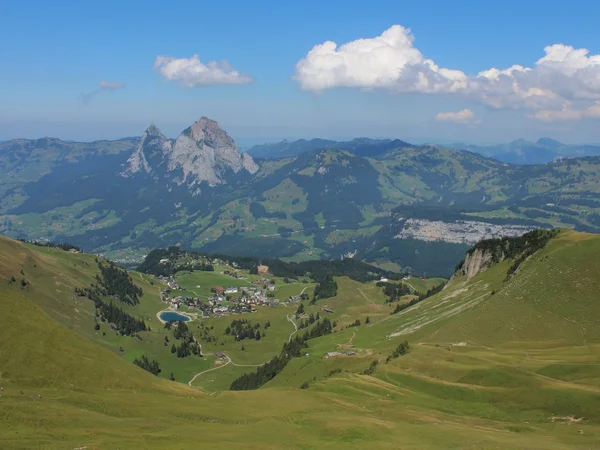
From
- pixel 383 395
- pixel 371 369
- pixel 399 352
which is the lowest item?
pixel 371 369

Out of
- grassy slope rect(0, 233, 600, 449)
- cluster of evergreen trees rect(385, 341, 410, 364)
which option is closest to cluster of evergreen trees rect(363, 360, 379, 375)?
grassy slope rect(0, 233, 600, 449)

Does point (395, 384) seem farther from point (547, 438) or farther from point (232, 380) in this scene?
point (232, 380)

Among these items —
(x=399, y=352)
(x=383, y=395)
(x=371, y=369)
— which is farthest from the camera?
(x=399, y=352)

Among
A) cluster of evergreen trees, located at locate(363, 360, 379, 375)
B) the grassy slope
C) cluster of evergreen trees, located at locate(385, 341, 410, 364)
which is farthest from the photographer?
cluster of evergreen trees, located at locate(385, 341, 410, 364)

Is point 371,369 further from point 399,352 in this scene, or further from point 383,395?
point 383,395

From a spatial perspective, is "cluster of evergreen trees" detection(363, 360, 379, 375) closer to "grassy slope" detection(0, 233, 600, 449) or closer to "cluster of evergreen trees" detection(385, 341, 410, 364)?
"grassy slope" detection(0, 233, 600, 449)

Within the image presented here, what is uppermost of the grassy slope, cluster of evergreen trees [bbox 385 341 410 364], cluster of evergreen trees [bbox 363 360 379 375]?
the grassy slope

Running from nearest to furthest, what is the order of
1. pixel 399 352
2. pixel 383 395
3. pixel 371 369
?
pixel 383 395 → pixel 371 369 → pixel 399 352

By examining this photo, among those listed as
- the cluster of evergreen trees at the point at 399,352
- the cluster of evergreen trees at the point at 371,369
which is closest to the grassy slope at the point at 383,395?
the cluster of evergreen trees at the point at 371,369

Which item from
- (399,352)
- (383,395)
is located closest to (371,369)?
(399,352)
